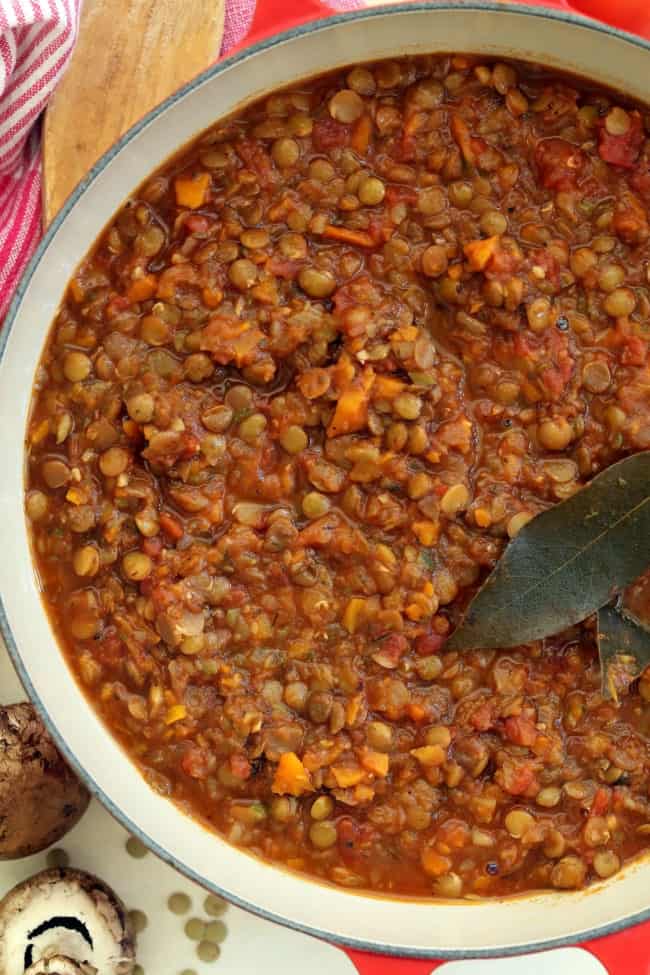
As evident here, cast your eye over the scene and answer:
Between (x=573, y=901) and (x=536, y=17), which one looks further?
(x=573, y=901)

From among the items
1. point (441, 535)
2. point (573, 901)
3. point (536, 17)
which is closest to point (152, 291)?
point (441, 535)

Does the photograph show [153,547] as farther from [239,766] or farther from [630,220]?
[630,220]

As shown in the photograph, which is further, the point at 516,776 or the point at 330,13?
the point at 516,776

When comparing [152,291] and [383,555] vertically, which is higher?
[152,291]

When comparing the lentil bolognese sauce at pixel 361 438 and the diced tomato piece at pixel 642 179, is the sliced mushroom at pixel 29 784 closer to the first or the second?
the lentil bolognese sauce at pixel 361 438

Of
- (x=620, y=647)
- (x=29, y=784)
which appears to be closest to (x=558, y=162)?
(x=620, y=647)

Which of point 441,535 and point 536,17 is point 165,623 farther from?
point 536,17
